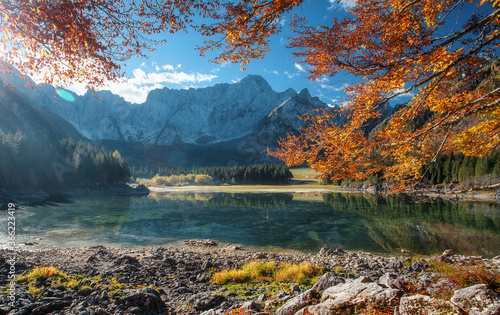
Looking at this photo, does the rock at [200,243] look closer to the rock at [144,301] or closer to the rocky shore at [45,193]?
the rock at [144,301]

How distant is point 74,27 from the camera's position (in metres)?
5.73

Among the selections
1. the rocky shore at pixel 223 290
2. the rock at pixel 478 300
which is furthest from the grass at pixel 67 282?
the rock at pixel 478 300

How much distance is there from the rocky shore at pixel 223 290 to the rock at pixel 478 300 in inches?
0.5

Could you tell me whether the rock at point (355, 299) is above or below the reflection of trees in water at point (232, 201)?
above

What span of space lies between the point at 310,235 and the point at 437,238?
11.4 metres

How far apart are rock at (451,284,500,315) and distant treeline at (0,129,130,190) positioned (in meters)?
78.6

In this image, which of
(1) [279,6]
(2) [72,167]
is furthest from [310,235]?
(2) [72,167]

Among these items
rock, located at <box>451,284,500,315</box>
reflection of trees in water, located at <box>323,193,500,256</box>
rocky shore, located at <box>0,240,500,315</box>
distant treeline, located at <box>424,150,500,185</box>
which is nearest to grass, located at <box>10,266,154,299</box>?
rocky shore, located at <box>0,240,500,315</box>

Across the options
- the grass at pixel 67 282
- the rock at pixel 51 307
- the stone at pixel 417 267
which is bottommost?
the stone at pixel 417 267

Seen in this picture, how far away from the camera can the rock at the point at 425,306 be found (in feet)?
11.7

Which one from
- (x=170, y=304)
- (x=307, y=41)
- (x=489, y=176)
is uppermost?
(x=307, y=41)

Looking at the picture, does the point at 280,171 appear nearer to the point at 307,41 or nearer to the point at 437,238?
the point at 437,238

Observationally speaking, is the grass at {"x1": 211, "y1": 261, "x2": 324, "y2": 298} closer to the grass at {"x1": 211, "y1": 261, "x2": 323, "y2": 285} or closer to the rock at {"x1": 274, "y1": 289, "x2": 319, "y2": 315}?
the grass at {"x1": 211, "y1": 261, "x2": 323, "y2": 285}

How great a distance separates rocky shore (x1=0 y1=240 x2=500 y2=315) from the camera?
4.28m
